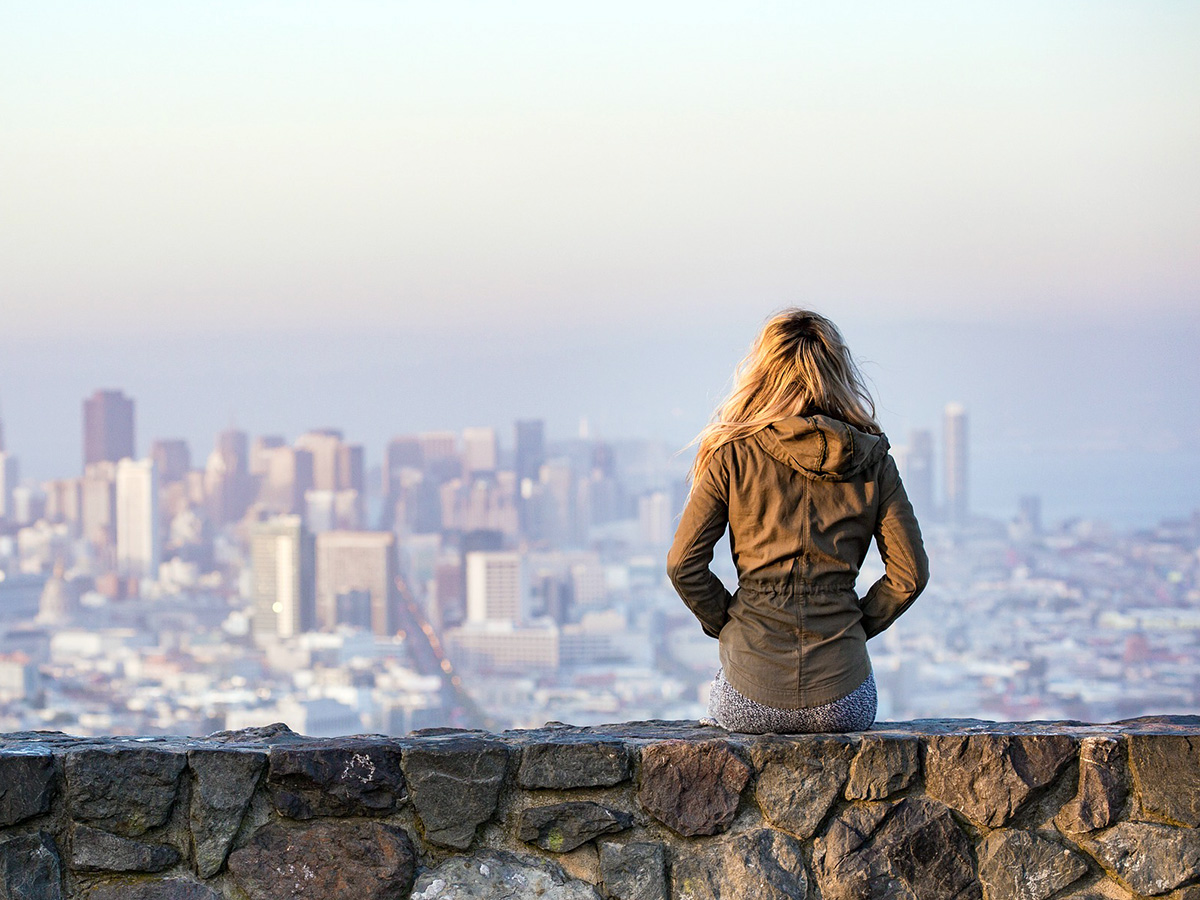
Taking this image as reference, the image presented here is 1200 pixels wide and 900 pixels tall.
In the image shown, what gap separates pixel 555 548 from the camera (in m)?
98.0

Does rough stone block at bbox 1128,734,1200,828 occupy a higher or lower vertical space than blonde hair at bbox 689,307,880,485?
lower

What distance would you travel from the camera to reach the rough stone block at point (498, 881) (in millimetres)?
2389

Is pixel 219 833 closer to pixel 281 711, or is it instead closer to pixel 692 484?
pixel 692 484

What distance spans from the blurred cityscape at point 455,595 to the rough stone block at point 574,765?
1940 inches

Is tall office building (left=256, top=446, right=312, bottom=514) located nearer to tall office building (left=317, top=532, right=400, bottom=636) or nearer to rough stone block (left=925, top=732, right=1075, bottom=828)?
tall office building (left=317, top=532, right=400, bottom=636)

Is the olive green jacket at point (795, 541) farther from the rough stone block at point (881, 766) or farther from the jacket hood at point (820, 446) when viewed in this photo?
the rough stone block at point (881, 766)

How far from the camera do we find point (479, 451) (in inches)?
4397

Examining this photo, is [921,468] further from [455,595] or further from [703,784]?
[703,784]

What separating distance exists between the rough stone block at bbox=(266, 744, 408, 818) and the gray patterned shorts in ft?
1.91

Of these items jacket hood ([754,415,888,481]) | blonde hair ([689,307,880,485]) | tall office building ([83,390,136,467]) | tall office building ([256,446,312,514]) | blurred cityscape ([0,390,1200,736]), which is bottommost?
blurred cityscape ([0,390,1200,736])

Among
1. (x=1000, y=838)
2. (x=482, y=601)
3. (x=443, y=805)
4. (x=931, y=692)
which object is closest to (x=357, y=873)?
(x=443, y=805)

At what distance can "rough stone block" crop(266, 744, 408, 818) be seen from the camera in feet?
7.73

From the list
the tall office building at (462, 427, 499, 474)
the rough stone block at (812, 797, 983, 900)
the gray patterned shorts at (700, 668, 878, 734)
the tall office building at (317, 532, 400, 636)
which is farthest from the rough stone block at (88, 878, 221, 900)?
the tall office building at (462, 427, 499, 474)

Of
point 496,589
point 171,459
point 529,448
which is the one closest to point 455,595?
point 496,589
